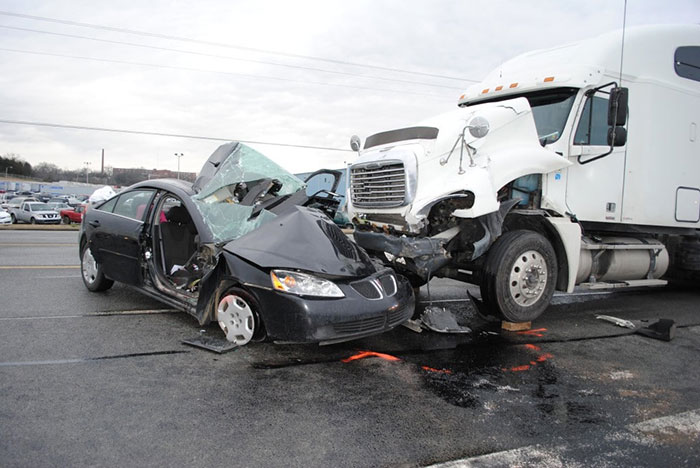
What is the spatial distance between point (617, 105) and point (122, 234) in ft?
19.1

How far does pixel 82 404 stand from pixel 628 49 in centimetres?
701

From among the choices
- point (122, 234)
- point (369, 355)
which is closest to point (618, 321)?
point (369, 355)

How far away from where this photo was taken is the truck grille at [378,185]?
5590 millimetres

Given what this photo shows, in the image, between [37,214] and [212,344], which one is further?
[37,214]

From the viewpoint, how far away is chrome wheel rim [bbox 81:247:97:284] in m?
6.81

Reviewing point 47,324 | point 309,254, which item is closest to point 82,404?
point 309,254

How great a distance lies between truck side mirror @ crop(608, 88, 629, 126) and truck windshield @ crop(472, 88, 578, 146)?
1.54 feet

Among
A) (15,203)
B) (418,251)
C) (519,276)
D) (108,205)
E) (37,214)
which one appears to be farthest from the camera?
(15,203)

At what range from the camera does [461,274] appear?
20.3 feet

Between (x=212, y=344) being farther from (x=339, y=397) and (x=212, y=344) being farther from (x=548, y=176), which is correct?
(x=548, y=176)

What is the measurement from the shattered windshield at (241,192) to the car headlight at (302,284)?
49.8 inches

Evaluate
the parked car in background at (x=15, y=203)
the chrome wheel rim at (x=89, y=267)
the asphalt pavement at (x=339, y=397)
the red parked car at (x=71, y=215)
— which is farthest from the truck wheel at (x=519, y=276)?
the parked car in background at (x=15, y=203)

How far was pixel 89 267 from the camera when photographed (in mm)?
6914

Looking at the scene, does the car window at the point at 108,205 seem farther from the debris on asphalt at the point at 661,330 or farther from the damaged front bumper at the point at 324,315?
the debris on asphalt at the point at 661,330
